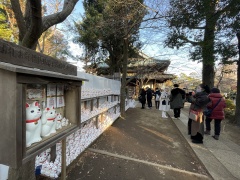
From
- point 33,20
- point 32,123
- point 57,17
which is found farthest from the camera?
point 57,17

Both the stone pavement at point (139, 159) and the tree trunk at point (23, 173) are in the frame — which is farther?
the stone pavement at point (139, 159)

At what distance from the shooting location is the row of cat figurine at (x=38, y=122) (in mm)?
1427

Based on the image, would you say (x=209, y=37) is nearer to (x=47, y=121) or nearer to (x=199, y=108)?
(x=199, y=108)

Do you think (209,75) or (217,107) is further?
(209,75)

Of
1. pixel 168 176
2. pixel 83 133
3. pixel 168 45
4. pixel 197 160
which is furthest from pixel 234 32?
pixel 83 133

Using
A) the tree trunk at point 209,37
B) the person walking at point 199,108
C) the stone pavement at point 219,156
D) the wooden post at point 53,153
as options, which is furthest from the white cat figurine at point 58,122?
the tree trunk at point 209,37

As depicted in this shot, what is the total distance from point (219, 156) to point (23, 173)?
430cm

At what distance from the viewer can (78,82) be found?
7.39ft

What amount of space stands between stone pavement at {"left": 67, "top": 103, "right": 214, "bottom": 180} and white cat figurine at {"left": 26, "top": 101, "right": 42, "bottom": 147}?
6.33 feet

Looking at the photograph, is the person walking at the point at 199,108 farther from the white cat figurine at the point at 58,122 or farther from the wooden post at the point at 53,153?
the white cat figurine at the point at 58,122

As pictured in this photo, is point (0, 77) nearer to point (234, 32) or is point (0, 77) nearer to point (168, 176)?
point (168, 176)

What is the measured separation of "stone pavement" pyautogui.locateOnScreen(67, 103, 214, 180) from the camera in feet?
10.4

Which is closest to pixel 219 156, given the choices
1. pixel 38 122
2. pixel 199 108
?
pixel 199 108

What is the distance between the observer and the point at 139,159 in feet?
12.6
